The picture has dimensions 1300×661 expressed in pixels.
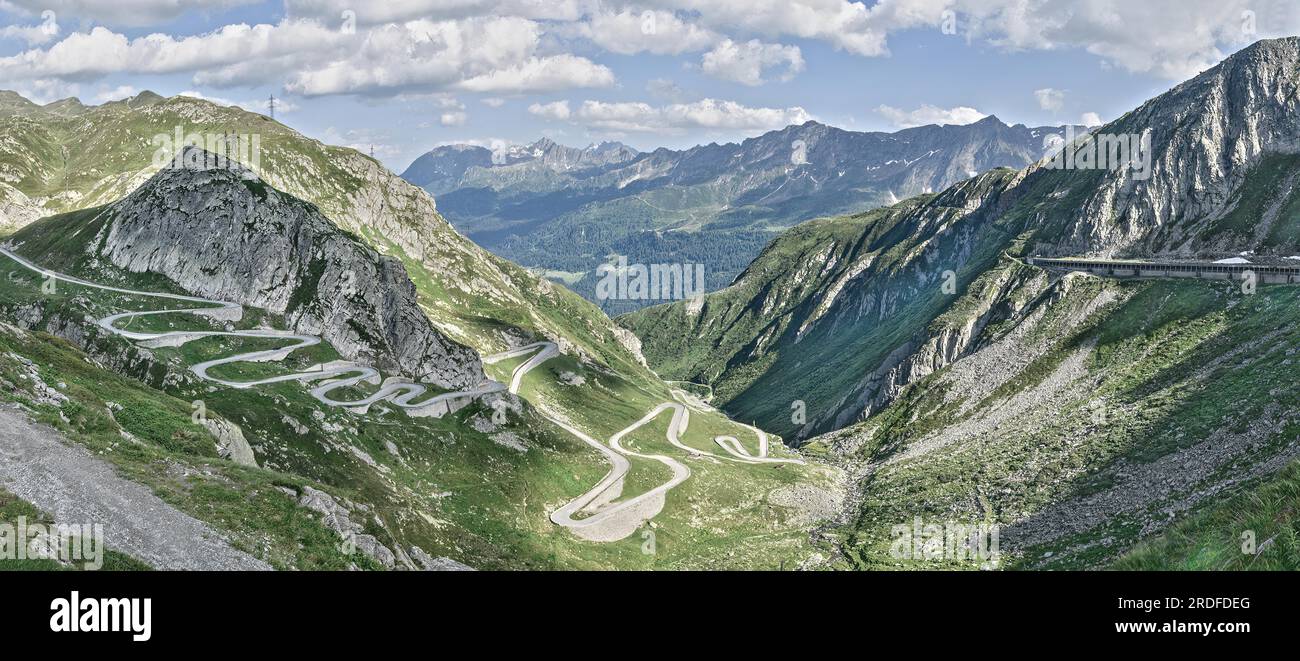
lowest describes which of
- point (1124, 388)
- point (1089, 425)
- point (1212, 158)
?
point (1089, 425)

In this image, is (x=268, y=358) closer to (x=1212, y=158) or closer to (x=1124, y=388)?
(x=1124, y=388)

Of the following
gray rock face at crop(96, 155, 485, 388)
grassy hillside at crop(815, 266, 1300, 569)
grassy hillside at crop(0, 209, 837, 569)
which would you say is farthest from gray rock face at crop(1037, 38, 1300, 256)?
gray rock face at crop(96, 155, 485, 388)

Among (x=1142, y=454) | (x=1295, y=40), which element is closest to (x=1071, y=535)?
(x=1142, y=454)

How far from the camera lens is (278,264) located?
127688 mm

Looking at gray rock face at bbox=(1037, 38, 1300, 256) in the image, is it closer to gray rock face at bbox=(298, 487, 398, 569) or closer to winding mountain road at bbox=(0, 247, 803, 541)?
winding mountain road at bbox=(0, 247, 803, 541)

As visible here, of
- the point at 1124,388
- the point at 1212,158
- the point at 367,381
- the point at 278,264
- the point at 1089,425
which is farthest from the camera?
the point at 1212,158

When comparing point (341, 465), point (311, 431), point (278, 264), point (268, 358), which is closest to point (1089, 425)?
point (341, 465)

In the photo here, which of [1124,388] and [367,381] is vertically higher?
[367,381]

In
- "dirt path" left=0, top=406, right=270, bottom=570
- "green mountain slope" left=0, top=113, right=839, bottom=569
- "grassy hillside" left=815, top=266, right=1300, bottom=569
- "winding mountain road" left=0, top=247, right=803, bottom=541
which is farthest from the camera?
"winding mountain road" left=0, top=247, right=803, bottom=541

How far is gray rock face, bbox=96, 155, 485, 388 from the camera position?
122875 mm

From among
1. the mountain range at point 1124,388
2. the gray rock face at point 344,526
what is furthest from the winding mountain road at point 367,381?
the gray rock face at point 344,526
